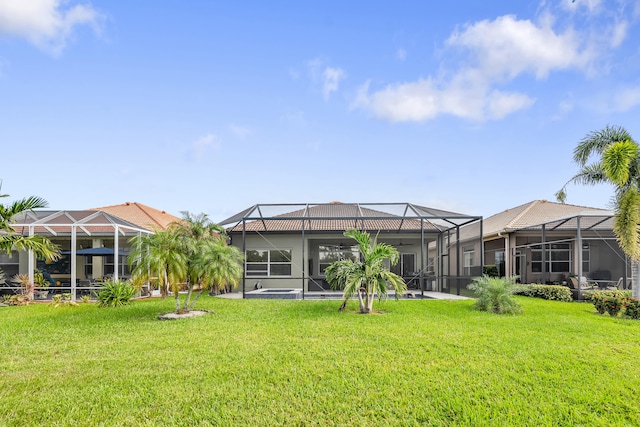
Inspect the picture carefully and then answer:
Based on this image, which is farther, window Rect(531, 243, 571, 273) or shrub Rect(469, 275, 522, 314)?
window Rect(531, 243, 571, 273)

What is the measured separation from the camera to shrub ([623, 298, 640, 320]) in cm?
1076

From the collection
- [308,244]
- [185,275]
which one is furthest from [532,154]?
[185,275]

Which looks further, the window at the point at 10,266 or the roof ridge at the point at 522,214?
the roof ridge at the point at 522,214

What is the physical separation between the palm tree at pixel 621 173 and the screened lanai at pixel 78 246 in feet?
52.9

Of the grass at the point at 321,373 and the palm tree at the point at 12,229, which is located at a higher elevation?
the palm tree at the point at 12,229

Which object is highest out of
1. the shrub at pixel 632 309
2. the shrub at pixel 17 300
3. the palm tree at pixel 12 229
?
the palm tree at pixel 12 229

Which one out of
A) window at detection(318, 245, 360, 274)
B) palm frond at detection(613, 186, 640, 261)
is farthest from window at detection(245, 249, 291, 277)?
palm frond at detection(613, 186, 640, 261)

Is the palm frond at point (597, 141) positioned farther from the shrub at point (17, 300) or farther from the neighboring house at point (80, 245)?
the shrub at point (17, 300)

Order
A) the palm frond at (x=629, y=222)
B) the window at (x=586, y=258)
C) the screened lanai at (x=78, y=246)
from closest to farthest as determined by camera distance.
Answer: the palm frond at (x=629, y=222) < the screened lanai at (x=78, y=246) < the window at (x=586, y=258)

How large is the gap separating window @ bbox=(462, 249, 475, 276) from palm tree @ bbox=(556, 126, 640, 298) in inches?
370

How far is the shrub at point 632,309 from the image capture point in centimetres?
1076

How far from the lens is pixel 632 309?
35.4ft

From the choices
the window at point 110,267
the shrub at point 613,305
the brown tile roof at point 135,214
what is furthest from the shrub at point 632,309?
the window at point 110,267

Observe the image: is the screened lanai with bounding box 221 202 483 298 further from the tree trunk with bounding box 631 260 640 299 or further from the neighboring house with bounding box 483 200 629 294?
the tree trunk with bounding box 631 260 640 299
